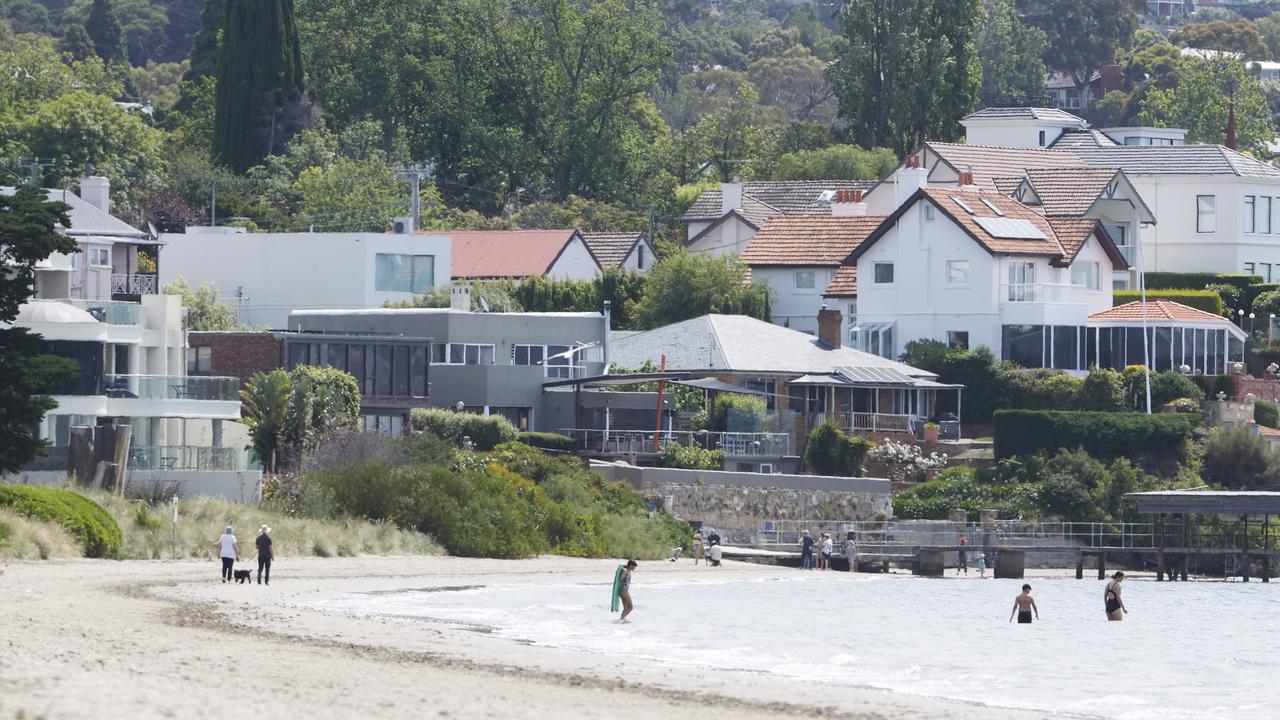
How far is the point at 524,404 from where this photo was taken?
7450 centimetres

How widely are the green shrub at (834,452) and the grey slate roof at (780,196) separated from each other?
3205cm

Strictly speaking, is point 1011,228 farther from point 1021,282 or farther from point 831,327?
point 831,327

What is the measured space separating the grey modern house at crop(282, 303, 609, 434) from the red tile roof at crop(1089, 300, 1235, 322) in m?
18.4

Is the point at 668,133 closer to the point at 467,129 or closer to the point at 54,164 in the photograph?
the point at 467,129

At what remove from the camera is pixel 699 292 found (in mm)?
87938

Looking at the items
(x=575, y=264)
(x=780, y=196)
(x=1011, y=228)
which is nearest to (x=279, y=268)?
(x=575, y=264)

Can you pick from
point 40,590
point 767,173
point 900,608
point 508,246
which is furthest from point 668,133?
point 40,590

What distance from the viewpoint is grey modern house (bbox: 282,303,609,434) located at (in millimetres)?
71500

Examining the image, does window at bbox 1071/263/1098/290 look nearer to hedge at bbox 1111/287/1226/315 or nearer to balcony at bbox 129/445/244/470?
hedge at bbox 1111/287/1226/315

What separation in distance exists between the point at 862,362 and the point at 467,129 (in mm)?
43549

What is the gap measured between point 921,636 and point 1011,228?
133 feet

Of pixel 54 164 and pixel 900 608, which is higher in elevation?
pixel 54 164

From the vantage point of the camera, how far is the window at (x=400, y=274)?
3580 inches

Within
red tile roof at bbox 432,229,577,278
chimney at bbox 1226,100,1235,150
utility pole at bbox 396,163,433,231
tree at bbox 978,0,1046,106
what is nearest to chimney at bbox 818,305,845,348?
red tile roof at bbox 432,229,577,278
